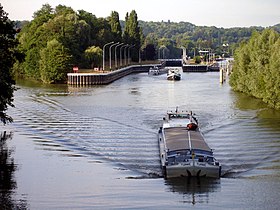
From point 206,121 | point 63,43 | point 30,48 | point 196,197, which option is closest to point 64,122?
point 206,121

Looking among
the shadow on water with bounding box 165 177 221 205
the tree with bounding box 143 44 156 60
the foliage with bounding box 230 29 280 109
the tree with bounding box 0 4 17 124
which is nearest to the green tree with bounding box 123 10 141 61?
the tree with bounding box 143 44 156 60

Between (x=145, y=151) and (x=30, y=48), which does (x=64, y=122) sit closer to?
(x=145, y=151)

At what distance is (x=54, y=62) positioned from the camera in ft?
289

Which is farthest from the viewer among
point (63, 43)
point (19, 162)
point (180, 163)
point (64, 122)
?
point (63, 43)

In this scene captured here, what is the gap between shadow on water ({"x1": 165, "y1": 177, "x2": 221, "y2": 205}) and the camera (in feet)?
72.7

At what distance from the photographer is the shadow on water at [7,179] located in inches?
833

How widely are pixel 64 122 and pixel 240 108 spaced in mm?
16429

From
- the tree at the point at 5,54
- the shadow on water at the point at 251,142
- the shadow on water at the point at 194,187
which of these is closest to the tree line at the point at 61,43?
the shadow on water at the point at 251,142

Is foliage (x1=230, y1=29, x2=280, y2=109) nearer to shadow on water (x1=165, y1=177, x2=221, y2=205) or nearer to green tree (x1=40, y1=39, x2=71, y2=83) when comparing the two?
shadow on water (x1=165, y1=177, x2=221, y2=205)

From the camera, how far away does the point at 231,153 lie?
30234 millimetres

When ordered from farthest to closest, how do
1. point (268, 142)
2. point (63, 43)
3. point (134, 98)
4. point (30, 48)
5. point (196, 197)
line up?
point (30, 48)
point (63, 43)
point (134, 98)
point (268, 142)
point (196, 197)

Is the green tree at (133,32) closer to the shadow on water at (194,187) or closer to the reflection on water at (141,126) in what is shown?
the reflection on water at (141,126)

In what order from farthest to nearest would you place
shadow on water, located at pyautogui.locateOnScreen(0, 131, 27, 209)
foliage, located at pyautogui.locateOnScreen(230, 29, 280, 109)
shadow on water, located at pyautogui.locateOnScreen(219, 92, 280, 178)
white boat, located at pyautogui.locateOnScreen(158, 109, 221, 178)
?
foliage, located at pyautogui.locateOnScreen(230, 29, 280, 109), shadow on water, located at pyautogui.locateOnScreen(219, 92, 280, 178), white boat, located at pyautogui.locateOnScreen(158, 109, 221, 178), shadow on water, located at pyautogui.locateOnScreen(0, 131, 27, 209)

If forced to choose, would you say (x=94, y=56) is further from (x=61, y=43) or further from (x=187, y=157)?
(x=187, y=157)
